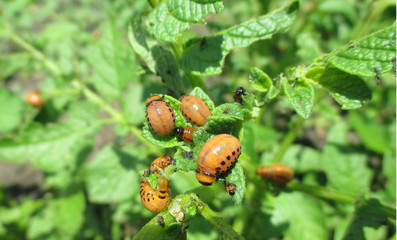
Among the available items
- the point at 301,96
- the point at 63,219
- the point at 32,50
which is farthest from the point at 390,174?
the point at 32,50

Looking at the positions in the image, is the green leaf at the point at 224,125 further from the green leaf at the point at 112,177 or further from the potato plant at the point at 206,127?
the green leaf at the point at 112,177

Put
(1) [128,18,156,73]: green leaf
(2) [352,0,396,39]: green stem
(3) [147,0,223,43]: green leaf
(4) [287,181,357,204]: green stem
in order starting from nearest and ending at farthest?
(3) [147,0,223,43]: green leaf
(1) [128,18,156,73]: green leaf
(4) [287,181,357,204]: green stem
(2) [352,0,396,39]: green stem

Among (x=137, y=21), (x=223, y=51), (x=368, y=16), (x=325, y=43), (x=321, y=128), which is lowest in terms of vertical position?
(x=321, y=128)

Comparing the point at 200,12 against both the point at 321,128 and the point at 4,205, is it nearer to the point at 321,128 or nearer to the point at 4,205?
the point at 321,128

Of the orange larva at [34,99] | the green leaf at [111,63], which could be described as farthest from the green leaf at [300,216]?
the orange larva at [34,99]

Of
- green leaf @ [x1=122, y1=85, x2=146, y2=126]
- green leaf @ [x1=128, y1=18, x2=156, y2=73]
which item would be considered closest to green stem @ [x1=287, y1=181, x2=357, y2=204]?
green leaf @ [x1=128, y1=18, x2=156, y2=73]

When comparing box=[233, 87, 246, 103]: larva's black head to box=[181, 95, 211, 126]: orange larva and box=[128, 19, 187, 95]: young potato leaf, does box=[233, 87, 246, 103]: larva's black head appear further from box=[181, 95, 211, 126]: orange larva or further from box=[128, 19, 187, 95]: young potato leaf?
box=[128, 19, 187, 95]: young potato leaf

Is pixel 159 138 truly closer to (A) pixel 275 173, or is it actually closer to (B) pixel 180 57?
(B) pixel 180 57

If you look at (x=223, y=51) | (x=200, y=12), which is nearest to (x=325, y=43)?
(x=223, y=51)
